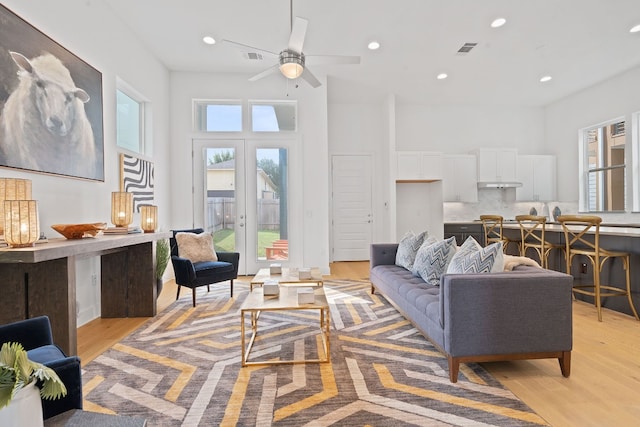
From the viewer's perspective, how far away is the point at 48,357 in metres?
1.38

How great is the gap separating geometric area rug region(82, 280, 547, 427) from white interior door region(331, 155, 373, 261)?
3.79m

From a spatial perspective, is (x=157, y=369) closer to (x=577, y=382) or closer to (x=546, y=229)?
(x=577, y=382)

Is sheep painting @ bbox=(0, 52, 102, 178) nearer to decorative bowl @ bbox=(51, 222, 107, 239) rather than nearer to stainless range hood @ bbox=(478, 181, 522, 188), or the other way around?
decorative bowl @ bbox=(51, 222, 107, 239)

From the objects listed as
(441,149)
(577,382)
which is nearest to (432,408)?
(577,382)

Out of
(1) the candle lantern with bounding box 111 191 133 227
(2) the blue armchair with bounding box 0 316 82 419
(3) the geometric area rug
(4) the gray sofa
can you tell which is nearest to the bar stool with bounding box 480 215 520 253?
(3) the geometric area rug

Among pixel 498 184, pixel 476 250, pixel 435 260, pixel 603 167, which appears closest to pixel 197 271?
pixel 435 260

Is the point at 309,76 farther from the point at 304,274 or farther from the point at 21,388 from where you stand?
the point at 21,388

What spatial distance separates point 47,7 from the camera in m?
2.82

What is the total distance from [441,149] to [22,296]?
23.4 feet

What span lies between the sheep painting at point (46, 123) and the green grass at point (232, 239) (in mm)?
2446

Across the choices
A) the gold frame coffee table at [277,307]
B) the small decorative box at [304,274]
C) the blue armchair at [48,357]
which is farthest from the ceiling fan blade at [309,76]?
the blue armchair at [48,357]

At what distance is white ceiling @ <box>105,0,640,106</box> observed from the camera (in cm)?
381

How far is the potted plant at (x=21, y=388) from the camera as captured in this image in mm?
817

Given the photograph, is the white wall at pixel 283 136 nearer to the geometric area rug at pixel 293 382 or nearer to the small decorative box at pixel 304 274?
the small decorative box at pixel 304 274
